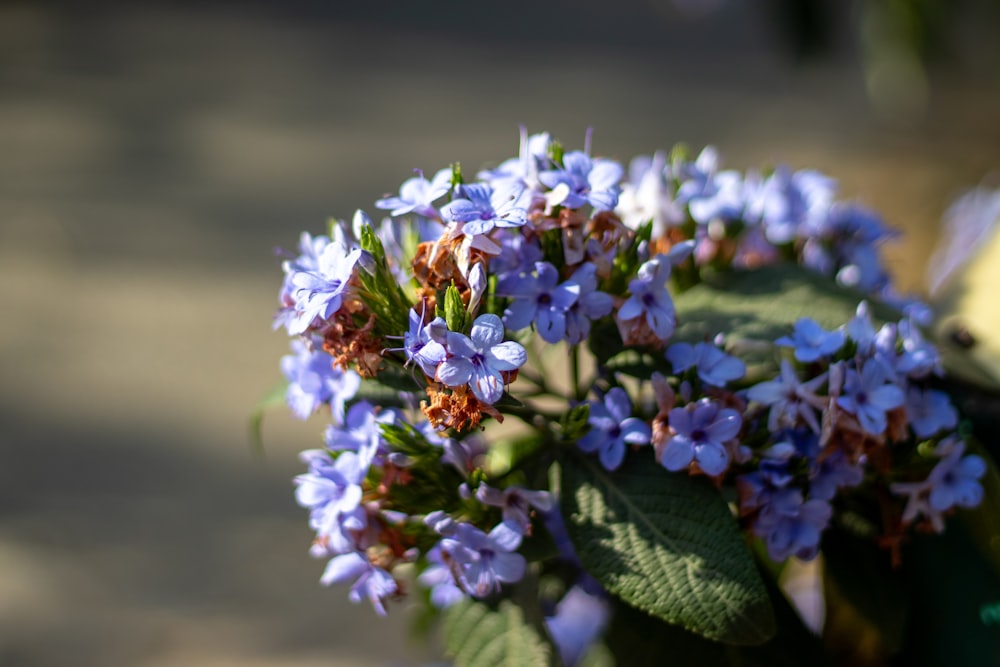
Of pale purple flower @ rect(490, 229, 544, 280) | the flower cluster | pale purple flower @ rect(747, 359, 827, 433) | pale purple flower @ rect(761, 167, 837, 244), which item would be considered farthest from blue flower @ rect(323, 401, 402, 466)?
pale purple flower @ rect(761, 167, 837, 244)

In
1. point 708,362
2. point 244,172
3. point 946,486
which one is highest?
point 244,172

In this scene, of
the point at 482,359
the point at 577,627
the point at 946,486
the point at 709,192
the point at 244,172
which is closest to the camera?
the point at 482,359

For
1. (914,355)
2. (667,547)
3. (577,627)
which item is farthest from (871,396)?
(577,627)

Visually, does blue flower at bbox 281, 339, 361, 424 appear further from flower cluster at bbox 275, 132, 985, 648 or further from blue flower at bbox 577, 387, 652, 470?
blue flower at bbox 577, 387, 652, 470

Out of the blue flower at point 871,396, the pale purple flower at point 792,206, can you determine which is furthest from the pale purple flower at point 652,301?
the pale purple flower at point 792,206

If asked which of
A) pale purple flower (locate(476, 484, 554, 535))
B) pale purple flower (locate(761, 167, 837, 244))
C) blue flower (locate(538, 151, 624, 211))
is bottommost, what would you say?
pale purple flower (locate(476, 484, 554, 535))

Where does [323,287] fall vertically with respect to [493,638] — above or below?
above

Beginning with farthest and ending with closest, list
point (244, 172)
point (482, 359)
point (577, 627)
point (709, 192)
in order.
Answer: point (244, 172)
point (577, 627)
point (709, 192)
point (482, 359)

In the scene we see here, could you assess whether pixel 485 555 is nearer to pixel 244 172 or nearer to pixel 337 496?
pixel 337 496
